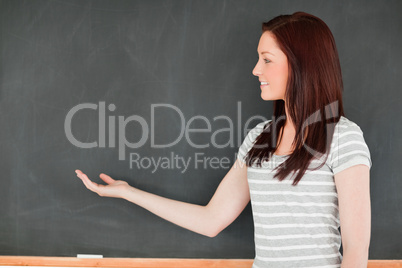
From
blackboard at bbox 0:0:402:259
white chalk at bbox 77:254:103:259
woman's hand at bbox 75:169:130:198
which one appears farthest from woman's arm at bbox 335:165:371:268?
white chalk at bbox 77:254:103:259

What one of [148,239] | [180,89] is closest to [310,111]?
[180,89]

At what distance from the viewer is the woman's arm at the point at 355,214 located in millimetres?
967

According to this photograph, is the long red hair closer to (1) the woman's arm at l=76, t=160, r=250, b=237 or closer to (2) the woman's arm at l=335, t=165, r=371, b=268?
(2) the woman's arm at l=335, t=165, r=371, b=268

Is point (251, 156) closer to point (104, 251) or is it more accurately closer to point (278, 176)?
point (278, 176)

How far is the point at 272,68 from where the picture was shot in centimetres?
114

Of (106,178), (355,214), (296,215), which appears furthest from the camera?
(106,178)

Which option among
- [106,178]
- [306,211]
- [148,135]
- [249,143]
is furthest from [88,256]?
[306,211]

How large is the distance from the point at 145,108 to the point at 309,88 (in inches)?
27.1

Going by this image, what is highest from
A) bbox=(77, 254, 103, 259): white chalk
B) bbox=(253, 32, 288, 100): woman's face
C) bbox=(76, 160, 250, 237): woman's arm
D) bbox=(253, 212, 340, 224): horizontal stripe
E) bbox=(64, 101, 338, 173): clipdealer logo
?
bbox=(253, 32, 288, 100): woman's face

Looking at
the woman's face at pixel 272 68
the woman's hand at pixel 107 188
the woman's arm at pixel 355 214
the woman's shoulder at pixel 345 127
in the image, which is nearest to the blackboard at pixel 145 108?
the woman's hand at pixel 107 188

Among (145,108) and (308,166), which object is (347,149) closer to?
(308,166)

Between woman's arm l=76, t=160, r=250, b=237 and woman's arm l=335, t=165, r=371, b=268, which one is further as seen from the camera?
woman's arm l=76, t=160, r=250, b=237

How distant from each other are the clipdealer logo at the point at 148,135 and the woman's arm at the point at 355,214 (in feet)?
1.78

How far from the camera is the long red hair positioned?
1.07 metres
